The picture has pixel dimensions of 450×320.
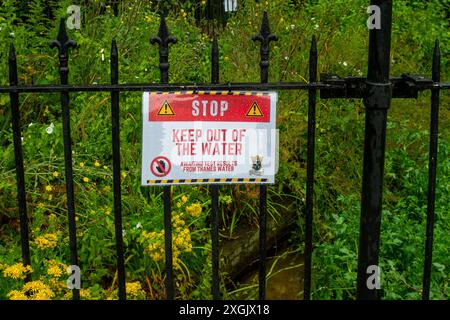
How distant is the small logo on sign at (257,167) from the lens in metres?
2.39

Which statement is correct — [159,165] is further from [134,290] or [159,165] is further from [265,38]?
[134,290]

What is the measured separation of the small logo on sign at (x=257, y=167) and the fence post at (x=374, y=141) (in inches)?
14.8

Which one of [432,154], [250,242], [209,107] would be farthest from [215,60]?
[250,242]

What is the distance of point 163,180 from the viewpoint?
7.72 feet

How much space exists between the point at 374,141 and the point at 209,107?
0.59 metres

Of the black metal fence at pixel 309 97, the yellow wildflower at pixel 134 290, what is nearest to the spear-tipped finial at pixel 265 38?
the black metal fence at pixel 309 97

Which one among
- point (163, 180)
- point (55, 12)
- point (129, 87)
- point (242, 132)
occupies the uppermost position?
point (55, 12)

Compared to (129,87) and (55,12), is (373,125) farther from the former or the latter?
(55,12)

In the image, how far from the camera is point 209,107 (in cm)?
233

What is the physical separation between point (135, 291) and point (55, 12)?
2.88 m

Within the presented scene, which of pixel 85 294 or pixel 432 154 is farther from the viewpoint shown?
pixel 85 294

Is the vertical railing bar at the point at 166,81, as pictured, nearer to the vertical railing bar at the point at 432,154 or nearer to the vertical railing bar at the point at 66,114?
the vertical railing bar at the point at 66,114
